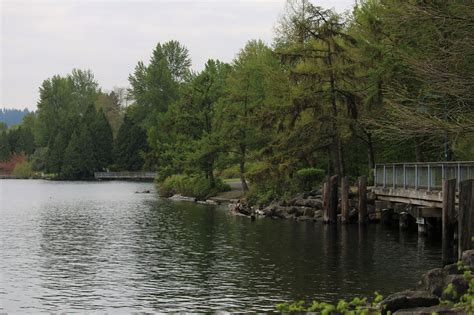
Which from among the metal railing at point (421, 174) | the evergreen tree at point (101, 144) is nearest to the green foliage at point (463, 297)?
the metal railing at point (421, 174)

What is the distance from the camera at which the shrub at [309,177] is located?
153 feet

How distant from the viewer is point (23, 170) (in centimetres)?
14738

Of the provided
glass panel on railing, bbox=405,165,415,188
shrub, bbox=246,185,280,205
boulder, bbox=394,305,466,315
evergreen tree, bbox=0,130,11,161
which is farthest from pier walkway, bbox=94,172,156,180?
boulder, bbox=394,305,466,315

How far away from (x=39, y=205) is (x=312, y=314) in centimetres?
4972

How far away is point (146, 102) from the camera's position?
119m

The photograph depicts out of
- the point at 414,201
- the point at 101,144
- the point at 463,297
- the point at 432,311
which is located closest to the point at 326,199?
the point at 414,201

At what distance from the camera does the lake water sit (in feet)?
65.1

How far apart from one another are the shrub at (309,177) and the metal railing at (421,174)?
8.08 m

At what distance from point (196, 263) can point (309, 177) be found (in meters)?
22.1

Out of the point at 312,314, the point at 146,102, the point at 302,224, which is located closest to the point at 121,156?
the point at 146,102

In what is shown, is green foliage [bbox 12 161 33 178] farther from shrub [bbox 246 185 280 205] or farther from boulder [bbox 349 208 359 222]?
boulder [bbox 349 208 359 222]

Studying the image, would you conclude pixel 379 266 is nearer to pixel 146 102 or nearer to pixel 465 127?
pixel 465 127

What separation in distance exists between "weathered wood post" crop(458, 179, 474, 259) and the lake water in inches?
78.3

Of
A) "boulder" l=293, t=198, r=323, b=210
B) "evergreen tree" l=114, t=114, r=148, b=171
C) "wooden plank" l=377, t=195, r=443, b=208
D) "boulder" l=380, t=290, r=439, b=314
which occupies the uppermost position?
"evergreen tree" l=114, t=114, r=148, b=171
